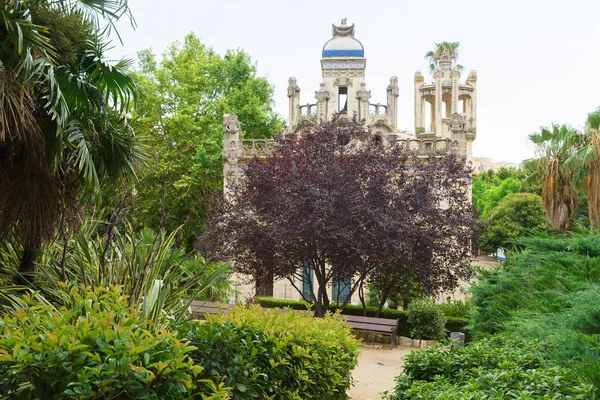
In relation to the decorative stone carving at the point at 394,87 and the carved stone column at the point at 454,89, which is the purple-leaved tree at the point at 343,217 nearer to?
the decorative stone carving at the point at 394,87

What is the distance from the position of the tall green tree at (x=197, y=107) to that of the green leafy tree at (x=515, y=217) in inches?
571

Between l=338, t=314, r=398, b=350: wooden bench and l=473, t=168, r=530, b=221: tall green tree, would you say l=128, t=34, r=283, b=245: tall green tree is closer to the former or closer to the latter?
l=338, t=314, r=398, b=350: wooden bench

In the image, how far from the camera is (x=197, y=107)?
26.4m

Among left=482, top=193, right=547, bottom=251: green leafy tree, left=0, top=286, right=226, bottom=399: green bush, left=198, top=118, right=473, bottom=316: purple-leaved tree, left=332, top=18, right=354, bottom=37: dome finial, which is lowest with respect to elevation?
left=0, top=286, right=226, bottom=399: green bush

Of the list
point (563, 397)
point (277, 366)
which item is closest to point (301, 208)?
point (277, 366)

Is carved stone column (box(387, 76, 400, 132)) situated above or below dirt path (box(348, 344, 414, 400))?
above

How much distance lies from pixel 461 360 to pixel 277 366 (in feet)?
5.42

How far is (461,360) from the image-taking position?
535 centimetres

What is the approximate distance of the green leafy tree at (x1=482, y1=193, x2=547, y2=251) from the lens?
33844mm

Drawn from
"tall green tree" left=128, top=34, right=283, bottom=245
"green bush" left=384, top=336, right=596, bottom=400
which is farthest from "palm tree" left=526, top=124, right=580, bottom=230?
"green bush" left=384, top=336, right=596, bottom=400

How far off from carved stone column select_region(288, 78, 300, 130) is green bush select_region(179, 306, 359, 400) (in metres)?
20.0

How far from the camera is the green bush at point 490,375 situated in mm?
3982

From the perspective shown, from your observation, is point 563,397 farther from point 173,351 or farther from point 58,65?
point 58,65

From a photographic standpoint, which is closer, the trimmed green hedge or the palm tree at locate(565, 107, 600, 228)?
the palm tree at locate(565, 107, 600, 228)
